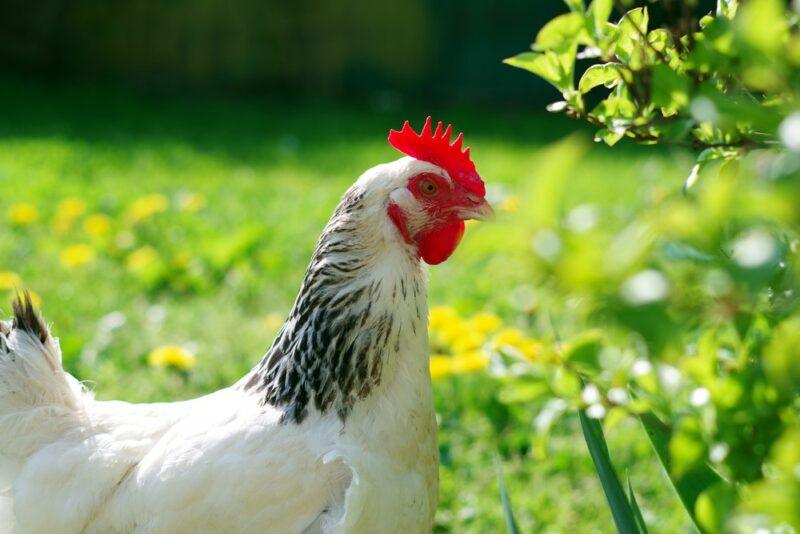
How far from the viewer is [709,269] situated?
923 millimetres

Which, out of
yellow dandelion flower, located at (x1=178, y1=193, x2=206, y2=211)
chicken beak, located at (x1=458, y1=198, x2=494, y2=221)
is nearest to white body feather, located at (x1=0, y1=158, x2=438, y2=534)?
chicken beak, located at (x1=458, y1=198, x2=494, y2=221)

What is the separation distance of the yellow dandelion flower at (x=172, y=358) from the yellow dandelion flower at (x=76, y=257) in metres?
1.17

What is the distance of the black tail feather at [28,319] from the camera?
2230mm

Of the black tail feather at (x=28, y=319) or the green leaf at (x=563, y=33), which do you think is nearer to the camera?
the green leaf at (x=563, y=33)

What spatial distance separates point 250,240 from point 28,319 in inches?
107

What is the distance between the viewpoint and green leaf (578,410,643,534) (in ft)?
5.57

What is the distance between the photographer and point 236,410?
7.01 feet

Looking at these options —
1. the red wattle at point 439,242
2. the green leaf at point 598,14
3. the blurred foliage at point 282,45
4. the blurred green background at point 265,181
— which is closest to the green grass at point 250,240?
the blurred green background at point 265,181

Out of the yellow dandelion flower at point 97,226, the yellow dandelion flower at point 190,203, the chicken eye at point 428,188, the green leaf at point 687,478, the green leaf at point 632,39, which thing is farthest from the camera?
Answer: the yellow dandelion flower at point 190,203

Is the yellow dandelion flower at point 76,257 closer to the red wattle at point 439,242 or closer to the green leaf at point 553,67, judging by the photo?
the red wattle at point 439,242

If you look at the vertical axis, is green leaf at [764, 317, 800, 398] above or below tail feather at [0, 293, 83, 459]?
above

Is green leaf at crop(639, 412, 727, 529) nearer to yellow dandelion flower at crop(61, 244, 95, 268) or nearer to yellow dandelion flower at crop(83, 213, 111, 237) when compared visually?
yellow dandelion flower at crop(61, 244, 95, 268)

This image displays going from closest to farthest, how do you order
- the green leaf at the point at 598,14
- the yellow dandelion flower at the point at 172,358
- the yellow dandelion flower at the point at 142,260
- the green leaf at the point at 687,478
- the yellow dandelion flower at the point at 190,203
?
the green leaf at the point at 598,14 → the green leaf at the point at 687,478 → the yellow dandelion flower at the point at 172,358 → the yellow dandelion flower at the point at 142,260 → the yellow dandelion flower at the point at 190,203

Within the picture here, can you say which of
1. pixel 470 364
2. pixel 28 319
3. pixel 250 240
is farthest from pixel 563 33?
pixel 250 240
